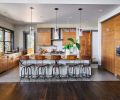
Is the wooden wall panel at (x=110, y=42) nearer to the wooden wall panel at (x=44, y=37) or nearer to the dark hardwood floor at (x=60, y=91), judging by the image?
the dark hardwood floor at (x=60, y=91)

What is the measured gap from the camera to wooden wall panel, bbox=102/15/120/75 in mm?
7520

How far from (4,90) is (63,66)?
2.67m

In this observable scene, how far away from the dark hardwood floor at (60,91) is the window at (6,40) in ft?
15.2

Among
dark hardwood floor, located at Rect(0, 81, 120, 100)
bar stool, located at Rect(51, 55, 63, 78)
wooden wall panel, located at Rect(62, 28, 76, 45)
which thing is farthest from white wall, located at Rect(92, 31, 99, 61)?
dark hardwood floor, located at Rect(0, 81, 120, 100)

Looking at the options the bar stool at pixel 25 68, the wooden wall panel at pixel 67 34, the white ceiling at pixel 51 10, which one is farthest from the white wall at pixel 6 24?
the bar stool at pixel 25 68

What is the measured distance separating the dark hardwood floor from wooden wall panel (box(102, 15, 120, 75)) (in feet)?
6.59

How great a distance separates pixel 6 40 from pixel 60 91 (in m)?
7.20

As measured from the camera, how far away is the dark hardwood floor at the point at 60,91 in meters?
4.66

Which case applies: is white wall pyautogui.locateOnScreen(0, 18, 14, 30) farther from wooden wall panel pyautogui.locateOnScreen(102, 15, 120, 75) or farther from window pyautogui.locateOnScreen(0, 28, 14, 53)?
wooden wall panel pyautogui.locateOnScreen(102, 15, 120, 75)

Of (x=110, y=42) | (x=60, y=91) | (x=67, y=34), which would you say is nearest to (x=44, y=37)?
(x=67, y=34)

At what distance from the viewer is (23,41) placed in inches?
501

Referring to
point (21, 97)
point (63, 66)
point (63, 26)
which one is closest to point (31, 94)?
point (21, 97)

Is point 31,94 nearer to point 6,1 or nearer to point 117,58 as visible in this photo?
point 6,1

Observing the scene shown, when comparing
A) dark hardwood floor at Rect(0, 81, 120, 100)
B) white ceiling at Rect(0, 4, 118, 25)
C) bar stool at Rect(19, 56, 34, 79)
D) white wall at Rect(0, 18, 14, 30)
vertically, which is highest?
white ceiling at Rect(0, 4, 118, 25)
